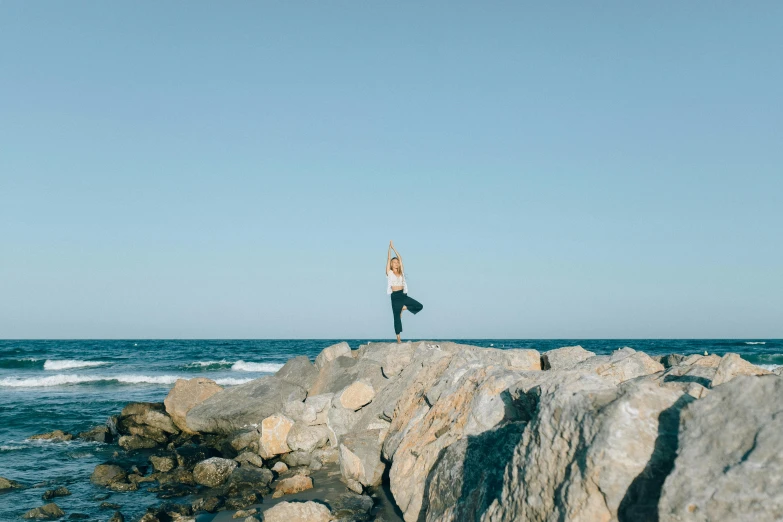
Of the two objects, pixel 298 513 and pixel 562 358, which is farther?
pixel 562 358

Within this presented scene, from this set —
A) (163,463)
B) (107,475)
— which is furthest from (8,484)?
(163,463)

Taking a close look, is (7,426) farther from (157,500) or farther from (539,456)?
(539,456)

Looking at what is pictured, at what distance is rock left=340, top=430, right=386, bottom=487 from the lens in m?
7.95

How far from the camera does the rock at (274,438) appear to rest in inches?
402

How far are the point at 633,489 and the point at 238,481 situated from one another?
6.80m

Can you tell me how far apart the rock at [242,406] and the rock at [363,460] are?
4102mm

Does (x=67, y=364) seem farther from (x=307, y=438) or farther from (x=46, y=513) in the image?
(x=307, y=438)

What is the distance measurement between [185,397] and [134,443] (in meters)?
1.47

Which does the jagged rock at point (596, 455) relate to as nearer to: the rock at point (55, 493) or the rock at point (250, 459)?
the rock at point (250, 459)

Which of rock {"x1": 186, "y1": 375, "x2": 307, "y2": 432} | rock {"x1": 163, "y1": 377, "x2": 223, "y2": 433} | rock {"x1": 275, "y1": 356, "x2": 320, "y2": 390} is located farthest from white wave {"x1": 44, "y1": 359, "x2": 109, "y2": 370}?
rock {"x1": 275, "y1": 356, "x2": 320, "y2": 390}

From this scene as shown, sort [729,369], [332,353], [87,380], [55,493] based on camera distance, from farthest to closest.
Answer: [87,380] → [332,353] → [55,493] → [729,369]

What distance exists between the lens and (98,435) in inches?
534

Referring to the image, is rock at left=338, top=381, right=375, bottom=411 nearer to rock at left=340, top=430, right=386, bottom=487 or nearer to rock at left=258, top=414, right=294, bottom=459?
rock at left=258, top=414, right=294, bottom=459

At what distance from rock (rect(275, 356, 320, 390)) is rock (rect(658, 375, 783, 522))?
1063 cm
